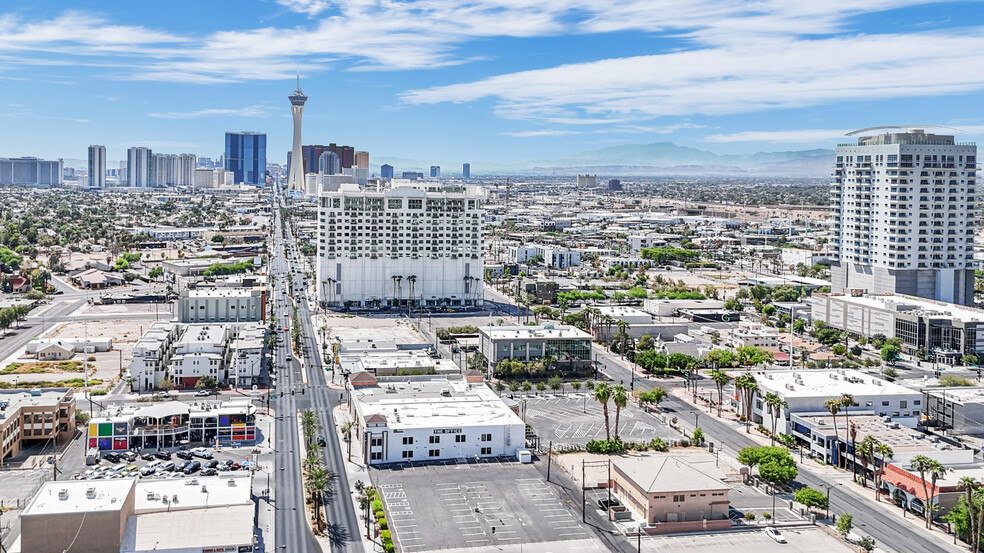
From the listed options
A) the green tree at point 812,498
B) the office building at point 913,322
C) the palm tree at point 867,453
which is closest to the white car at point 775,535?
the green tree at point 812,498

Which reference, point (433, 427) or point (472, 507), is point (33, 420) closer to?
point (433, 427)

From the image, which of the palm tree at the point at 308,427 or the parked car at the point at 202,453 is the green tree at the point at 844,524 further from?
the parked car at the point at 202,453

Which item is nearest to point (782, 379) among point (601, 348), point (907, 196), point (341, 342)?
point (601, 348)

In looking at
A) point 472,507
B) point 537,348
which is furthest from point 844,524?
point 537,348

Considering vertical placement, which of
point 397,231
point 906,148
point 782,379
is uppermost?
point 906,148

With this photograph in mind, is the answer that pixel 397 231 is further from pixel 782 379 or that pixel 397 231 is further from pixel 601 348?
pixel 782 379

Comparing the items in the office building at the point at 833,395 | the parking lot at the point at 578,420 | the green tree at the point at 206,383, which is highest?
the office building at the point at 833,395

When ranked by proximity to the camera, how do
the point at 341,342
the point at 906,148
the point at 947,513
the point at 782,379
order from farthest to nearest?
the point at 906,148, the point at 341,342, the point at 782,379, the point at 947,513
